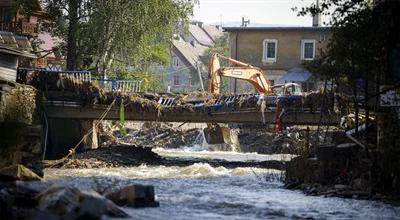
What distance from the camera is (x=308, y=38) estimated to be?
2370 inches

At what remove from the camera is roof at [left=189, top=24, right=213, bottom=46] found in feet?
337

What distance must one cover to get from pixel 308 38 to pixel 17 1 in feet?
82.8

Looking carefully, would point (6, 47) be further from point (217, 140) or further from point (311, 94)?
point (217, 140)

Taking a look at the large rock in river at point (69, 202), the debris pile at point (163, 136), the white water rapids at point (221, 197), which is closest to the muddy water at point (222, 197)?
the white water rapids at point (221, 197)

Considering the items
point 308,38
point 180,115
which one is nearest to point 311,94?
point 180,115

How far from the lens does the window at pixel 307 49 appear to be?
6009 centimetres

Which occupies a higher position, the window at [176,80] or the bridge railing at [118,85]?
the window at [176,80]

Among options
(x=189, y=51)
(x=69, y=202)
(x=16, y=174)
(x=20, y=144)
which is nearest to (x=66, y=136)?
(x=20, y=144)

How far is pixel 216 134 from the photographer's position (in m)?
45.3

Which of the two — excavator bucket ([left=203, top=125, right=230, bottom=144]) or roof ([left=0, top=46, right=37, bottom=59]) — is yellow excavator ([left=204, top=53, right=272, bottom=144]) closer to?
excavator bucket ([left=203, top=125, right=230, bottom=144])

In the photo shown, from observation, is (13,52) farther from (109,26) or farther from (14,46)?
(109,26)

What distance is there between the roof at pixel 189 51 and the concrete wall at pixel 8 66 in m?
55.0

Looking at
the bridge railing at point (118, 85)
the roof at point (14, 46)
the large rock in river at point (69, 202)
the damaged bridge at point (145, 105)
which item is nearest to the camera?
the large rock in river at point (69, 202)

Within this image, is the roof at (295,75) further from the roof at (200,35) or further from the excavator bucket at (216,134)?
the roof at (200,35)
